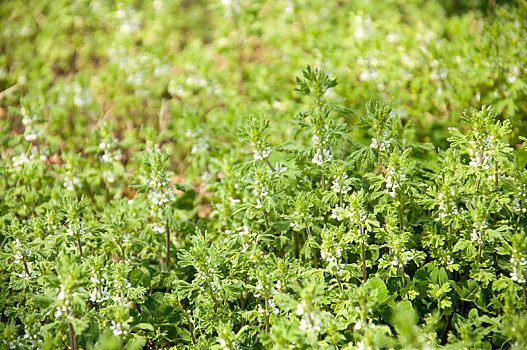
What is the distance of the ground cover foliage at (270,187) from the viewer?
2871 mm

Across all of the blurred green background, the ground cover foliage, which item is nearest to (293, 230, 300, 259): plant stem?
the ground cover foliage

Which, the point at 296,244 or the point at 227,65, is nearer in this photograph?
the point at 296,244

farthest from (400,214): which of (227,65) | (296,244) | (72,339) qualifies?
(227,65)

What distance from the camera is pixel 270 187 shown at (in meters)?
3.23

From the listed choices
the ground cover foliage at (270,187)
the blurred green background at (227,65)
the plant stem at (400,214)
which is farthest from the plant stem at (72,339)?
the plant stem at (400,214)

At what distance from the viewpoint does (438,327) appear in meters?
3.00

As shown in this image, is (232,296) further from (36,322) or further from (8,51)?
(8,51)

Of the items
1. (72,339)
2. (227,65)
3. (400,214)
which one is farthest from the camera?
(227,65)

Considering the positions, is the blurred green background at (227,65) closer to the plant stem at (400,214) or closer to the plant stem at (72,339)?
the plant stem at (400,214)

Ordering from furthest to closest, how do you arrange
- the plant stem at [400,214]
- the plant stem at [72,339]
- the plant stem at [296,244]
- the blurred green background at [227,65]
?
the blurred green background at [227,65], the plant stem at [296,244], the plant stem at [400,214], the plant stem at [72,339]

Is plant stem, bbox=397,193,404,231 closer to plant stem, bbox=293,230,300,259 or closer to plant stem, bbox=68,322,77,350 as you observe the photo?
plant stem, bbox=293,230,300,259

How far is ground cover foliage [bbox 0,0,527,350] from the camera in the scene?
2.87 meters

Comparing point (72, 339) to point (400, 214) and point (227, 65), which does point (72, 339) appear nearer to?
point (400, 214)

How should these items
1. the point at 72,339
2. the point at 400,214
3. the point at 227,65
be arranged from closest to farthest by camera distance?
the point at 72,339, the point at 400,214, the point at 227,65
